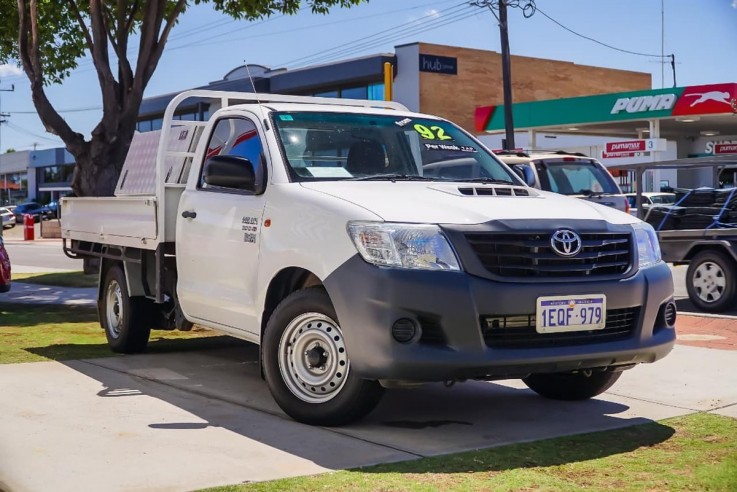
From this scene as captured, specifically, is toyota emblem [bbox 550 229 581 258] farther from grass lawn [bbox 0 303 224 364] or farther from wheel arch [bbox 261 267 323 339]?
grass lawn [bbox 0 303 224 364]

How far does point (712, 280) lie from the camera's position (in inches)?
466

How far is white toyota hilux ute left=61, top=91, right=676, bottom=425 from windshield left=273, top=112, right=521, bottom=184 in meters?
0.01

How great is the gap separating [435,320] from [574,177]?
11.3m

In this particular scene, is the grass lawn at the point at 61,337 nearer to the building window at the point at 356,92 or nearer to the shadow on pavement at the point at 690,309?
the shadow on pavement at the point at 690,309

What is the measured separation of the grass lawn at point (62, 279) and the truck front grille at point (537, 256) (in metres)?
12.3

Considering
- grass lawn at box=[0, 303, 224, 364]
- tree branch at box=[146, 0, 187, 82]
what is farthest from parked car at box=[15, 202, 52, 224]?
grass lawn at box=[0, 303, 224, 364]

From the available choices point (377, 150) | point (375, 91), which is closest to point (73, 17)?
point (377, 150)

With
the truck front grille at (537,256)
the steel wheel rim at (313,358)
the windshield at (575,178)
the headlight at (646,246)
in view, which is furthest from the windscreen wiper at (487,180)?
the windshield at (575,178)

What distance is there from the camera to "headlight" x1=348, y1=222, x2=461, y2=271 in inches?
206

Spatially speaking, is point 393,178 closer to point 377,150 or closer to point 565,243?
point 377,150

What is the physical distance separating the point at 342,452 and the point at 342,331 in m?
0.65

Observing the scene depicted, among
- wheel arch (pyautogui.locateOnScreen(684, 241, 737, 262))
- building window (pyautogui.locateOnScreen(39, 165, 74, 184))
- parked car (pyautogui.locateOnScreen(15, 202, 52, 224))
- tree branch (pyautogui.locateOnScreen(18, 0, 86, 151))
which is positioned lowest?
wheel arch (pyautogui.locateOnScreen(684, 241, 737, 262))

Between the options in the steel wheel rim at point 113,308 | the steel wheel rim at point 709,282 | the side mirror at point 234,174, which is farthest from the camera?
the steel wheel rim at point 709,282

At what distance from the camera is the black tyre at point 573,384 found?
6535 mm
